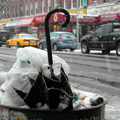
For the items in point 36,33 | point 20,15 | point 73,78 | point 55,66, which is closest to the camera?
point 55,66

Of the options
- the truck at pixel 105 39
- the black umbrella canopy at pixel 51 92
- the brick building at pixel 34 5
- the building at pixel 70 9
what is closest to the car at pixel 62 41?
the truck at pixel 105 39

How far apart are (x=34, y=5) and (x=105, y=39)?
99.9 ft

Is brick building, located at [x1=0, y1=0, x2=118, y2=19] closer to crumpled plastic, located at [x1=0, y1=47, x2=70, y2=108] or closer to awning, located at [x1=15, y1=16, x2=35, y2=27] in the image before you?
awning, located at [x1=15, y1=16, x2=35, y2=27]

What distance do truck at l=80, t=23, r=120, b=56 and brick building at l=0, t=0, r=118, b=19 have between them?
41.0 ft

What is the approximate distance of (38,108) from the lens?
2725mm

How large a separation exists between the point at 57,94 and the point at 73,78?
603cm

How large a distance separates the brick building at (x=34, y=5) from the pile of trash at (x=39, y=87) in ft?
92.4

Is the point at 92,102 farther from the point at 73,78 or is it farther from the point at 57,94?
the point at 73,78

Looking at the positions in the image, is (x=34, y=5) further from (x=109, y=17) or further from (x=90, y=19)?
(x=109, y=17)

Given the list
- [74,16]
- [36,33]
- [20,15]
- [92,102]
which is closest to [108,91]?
[92,102]

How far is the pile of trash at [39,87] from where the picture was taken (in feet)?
8.51

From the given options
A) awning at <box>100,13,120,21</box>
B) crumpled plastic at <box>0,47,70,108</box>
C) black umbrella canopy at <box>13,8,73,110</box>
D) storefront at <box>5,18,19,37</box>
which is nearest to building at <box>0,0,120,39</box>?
awning at <box>100,13,120,21</box>

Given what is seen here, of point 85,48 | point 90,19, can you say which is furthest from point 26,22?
point 85,48

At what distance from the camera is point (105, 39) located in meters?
17.3
